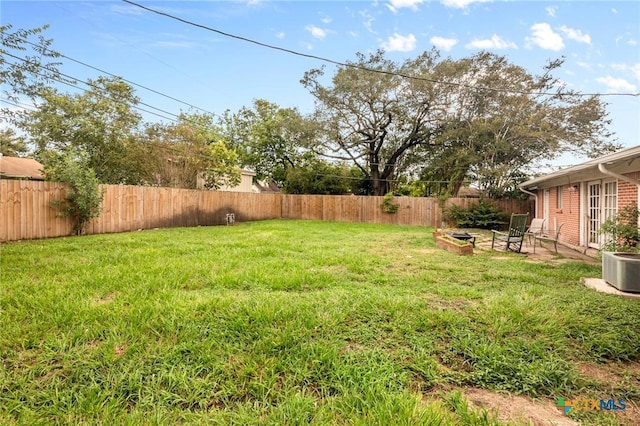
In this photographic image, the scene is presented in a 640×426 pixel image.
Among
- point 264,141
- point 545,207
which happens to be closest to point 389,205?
point 545,207

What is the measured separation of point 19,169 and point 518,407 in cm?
2131

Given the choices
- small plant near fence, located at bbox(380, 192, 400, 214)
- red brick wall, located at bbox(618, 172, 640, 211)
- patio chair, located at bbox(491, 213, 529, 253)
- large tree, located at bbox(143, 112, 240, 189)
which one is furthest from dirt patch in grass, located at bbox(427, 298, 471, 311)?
large tree, located at bbox(143, 112, 240, 189)

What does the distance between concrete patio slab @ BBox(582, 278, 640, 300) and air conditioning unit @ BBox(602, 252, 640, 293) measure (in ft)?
0.16

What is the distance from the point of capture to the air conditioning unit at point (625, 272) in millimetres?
3525

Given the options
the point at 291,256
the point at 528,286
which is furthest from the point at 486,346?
the point at 291,256

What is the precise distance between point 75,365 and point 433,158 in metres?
18.0

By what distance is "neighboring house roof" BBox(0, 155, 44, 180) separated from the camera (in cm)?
1420

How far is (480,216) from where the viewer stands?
13.2 metres

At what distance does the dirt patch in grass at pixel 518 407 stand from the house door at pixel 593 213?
275 inches

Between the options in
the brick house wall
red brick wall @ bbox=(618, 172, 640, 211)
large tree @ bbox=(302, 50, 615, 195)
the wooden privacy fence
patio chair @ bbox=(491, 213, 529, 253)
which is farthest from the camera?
large tree @ bbox=(302, 50, 615, 195)

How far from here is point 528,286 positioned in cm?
389

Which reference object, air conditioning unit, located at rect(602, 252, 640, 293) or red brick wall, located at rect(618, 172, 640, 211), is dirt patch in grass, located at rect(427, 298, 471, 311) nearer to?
air conditioning unit, located at rect(602, 252, 640, 293)

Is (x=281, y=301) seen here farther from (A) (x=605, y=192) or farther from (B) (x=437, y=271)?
(A) (x=605, y=192)

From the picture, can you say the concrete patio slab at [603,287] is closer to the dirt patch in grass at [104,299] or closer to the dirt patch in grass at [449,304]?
the dirt patch in grass at [449,304]
